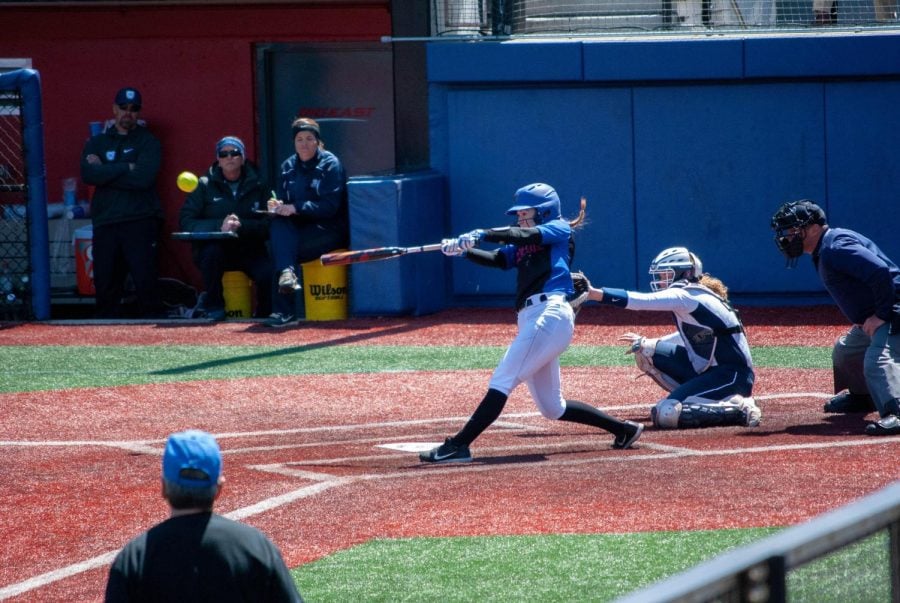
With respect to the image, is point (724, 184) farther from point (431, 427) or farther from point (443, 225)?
point (431, 427)

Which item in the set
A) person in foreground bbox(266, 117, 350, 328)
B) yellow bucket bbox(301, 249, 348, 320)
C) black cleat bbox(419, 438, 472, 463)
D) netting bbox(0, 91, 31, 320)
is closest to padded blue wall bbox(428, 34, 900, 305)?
yellow bucket bbox(301, 249, 348, 320)

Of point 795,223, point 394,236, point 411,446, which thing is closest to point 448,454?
point 411,446

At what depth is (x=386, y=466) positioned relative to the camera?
7688 millimetres

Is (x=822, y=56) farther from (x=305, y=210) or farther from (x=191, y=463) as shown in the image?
(x=191, y=463)

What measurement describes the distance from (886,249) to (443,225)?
431 centimetres

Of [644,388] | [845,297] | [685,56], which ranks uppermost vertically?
[685,56]

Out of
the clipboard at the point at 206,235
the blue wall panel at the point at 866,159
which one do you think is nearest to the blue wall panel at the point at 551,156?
the blue wall panel at the point at 866,159

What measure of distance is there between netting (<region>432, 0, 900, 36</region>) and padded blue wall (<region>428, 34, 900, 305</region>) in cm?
49

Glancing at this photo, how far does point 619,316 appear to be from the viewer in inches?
537

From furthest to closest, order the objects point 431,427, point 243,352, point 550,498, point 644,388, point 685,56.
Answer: point 685,56, point 243,352, point 644,388, point 431,427, point 550,498

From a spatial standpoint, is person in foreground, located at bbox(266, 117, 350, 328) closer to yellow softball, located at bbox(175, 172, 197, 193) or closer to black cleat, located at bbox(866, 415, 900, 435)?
yellow softball, located at bbox(175, 172, 197, 193)

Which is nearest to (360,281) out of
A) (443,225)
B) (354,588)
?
(443,225)

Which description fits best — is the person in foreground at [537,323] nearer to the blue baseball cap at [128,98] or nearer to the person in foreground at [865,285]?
the person in foreground at [865,285]

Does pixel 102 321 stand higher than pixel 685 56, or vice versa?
pixel 685 56
